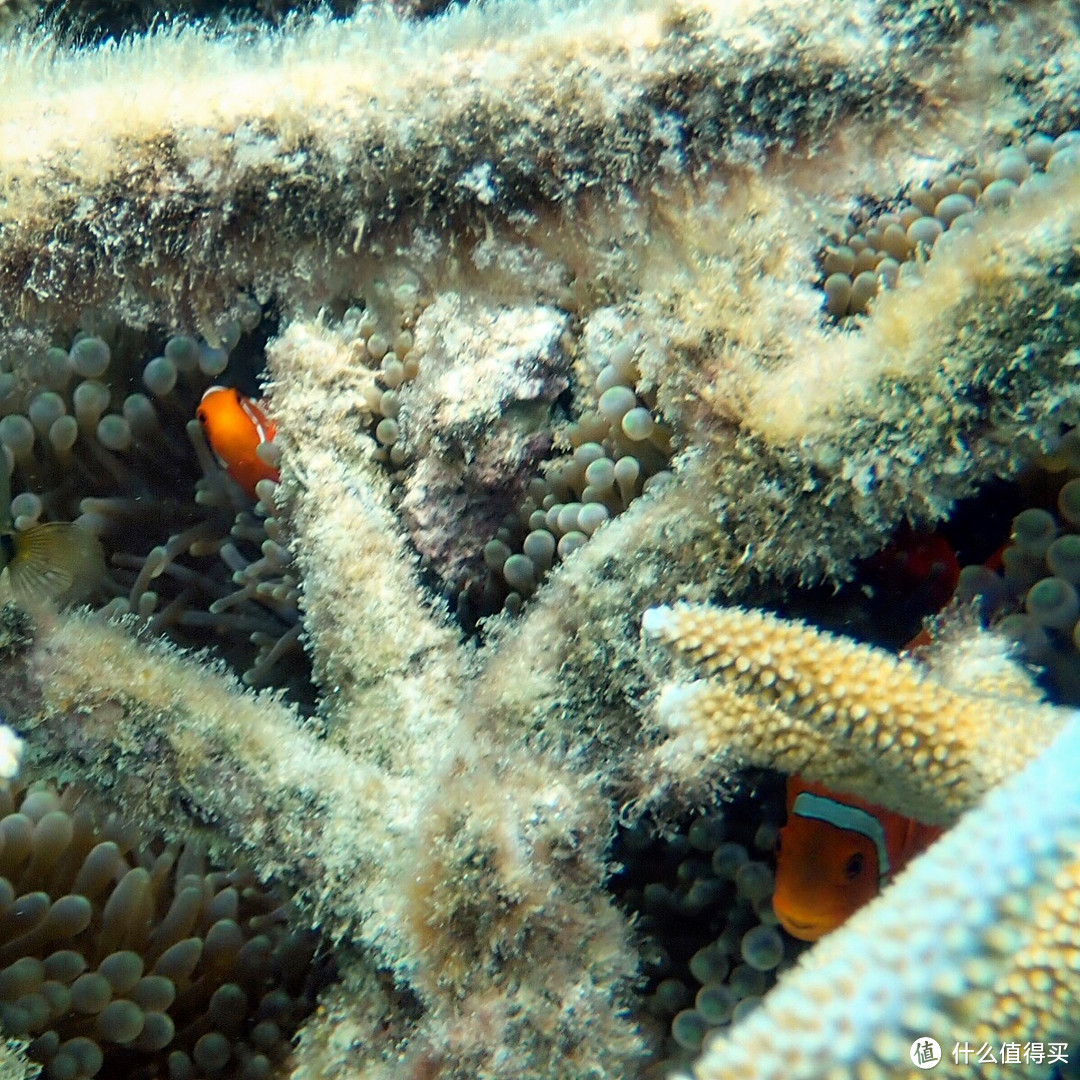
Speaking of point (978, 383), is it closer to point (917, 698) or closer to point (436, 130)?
point (917, 698)

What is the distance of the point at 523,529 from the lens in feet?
7.28

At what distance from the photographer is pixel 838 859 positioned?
1.56 metres

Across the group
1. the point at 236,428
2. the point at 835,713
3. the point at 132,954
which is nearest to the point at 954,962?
the point at 835,713

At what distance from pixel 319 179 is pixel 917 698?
175 cm

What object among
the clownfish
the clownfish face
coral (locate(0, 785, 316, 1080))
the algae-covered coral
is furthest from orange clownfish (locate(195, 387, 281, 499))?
the clownfish face

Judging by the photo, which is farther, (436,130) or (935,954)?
(436,130)

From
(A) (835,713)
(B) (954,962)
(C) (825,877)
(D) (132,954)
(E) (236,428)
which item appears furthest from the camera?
(E) (236,428)

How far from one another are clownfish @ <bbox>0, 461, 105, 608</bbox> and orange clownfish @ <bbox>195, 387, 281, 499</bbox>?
1.60ft

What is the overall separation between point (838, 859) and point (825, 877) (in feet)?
0.14

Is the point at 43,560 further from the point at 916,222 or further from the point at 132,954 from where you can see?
the point at 916,222

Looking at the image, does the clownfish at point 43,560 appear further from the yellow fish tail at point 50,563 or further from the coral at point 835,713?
the coral at point 835,713

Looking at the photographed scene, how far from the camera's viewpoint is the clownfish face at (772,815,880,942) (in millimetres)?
1555

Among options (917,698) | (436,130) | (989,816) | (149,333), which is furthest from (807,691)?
(149,333)

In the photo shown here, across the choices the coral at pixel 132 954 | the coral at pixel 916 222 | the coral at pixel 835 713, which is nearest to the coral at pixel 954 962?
the coral at pixel 835 713
